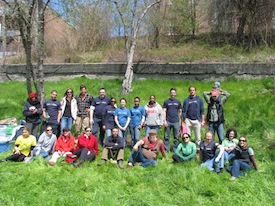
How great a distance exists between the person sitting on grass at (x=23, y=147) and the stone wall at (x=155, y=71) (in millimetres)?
8083

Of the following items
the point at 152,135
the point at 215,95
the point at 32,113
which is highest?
the point at 215,95

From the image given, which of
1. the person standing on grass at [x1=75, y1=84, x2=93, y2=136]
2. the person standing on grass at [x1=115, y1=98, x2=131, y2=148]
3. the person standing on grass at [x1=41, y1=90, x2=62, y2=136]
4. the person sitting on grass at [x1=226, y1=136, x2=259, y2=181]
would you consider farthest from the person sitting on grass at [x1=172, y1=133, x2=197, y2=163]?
the person standing on grass at [x1=41, y1=90, x2=62, y2=136]

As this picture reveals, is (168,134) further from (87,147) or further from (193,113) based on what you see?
(87,147)

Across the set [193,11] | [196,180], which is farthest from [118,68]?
[196,180]

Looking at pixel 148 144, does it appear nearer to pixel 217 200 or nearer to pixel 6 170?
pixel 217 200

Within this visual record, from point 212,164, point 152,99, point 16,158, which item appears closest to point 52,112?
point 16,158

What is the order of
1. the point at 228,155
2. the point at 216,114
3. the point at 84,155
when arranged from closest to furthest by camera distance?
the point at 228,155, the point at 84,155, the point at 216,114

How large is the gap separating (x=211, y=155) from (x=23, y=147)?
4503 millimetres

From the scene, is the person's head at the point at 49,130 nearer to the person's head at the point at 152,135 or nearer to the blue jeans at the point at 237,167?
the person's head at the point at 152,135

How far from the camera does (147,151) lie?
8367 mm

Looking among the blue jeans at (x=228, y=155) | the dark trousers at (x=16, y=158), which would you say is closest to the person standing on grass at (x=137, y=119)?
the blue jeans at (x=228, y=155)

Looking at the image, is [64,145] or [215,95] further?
[215,95]

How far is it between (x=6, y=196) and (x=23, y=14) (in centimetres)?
655

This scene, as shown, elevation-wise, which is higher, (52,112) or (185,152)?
(52,112)
